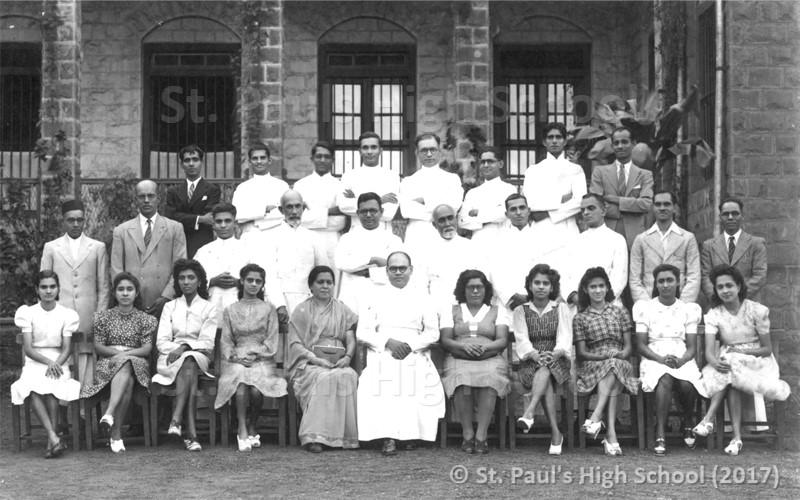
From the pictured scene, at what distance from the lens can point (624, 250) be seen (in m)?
10.1

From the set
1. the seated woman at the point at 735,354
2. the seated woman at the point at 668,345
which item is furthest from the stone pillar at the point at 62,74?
the seated woman at the point at 735,354

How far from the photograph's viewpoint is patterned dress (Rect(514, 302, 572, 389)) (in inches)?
368

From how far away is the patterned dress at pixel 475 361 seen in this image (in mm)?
9227

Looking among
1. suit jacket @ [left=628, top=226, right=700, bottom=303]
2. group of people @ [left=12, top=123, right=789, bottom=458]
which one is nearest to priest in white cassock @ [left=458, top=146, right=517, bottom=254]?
group of people @ [left=12, top=123, right=789, bottom=458]

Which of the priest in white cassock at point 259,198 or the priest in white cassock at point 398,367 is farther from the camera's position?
the priest in white cassock at point 259,198

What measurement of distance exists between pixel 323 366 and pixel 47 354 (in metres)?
2.10

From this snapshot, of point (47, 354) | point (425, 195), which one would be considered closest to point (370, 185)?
point (425, 195)

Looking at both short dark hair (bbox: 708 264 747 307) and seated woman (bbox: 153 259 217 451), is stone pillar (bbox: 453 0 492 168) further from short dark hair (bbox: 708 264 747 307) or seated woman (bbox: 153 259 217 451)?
seated woman (bbox: 153 259 217 451)

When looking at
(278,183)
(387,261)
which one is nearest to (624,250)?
→ (387,261)

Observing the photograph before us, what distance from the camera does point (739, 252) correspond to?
33.5 ft

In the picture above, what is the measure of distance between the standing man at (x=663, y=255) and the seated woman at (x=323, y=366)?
2328mm

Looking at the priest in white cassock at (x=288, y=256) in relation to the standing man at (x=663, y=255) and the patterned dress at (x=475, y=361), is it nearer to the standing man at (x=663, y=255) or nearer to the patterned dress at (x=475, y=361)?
the patterned dress at (x=475, y=361)

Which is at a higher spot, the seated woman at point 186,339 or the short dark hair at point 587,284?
the short dark hair at point 587,284

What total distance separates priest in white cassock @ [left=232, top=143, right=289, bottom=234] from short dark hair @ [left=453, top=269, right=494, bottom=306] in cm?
197
